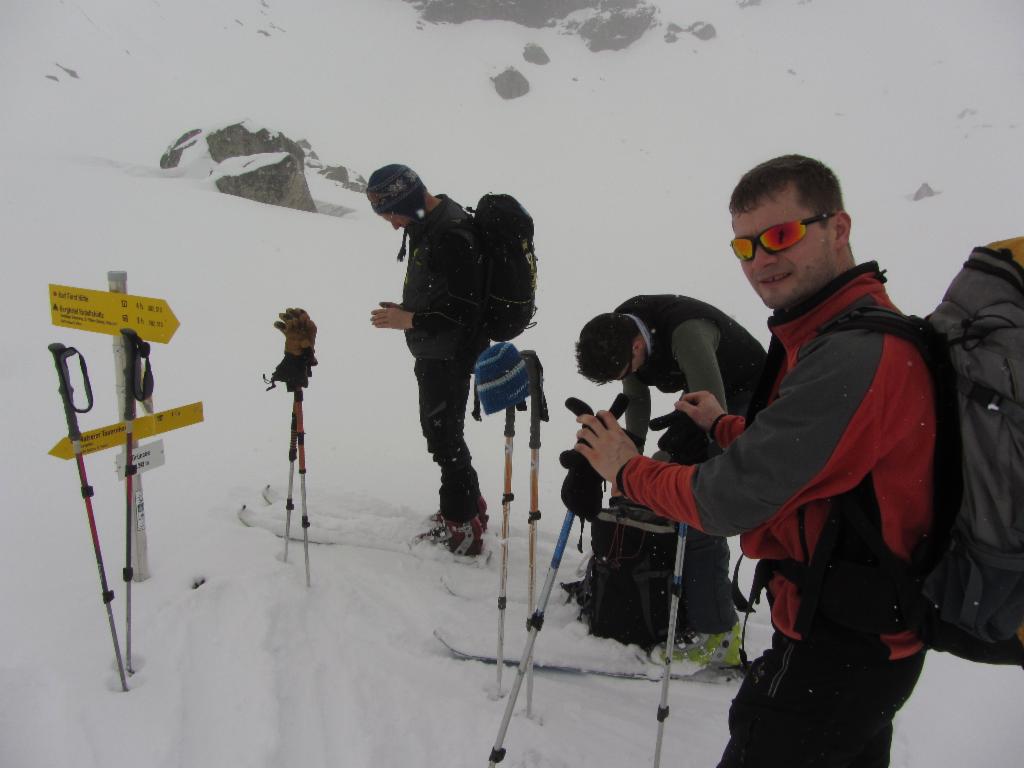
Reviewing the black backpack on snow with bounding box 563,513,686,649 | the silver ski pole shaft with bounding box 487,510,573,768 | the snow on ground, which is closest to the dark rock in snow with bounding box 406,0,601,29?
the snow on ground

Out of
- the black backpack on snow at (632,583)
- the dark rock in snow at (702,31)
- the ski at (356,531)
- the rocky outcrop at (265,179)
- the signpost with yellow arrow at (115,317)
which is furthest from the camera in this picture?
the dark rock in snow at (702,31)

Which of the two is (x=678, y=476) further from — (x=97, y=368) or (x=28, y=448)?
(x=97, y=368)

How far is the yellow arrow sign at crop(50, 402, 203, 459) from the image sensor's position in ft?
8.36

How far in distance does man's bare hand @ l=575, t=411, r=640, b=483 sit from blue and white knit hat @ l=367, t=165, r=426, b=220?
2.16 metres

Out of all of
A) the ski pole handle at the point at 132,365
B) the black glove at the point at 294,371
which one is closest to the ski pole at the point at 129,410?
the ski pole handle at the point at 132,365

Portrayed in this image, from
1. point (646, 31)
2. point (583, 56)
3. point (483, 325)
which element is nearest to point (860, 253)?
point (483, 325)

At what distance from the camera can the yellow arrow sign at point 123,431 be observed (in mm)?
2549

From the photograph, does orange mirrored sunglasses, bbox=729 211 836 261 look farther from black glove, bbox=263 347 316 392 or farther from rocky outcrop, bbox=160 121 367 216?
rocky outcrop, bbox=160 121 367 216

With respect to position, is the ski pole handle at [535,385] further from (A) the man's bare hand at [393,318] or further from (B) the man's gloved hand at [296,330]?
(B) the man's gloved hand at [296,330]

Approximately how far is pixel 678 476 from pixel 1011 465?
716mm

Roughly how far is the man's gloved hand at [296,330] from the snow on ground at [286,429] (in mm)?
1325

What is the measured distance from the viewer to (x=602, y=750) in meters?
2.56

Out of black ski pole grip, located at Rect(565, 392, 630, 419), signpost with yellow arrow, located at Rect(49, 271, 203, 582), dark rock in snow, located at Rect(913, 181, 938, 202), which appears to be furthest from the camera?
dark rock in snow, located at Rect(913, 181, 938, 202)

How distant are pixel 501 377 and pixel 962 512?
1757 mm
